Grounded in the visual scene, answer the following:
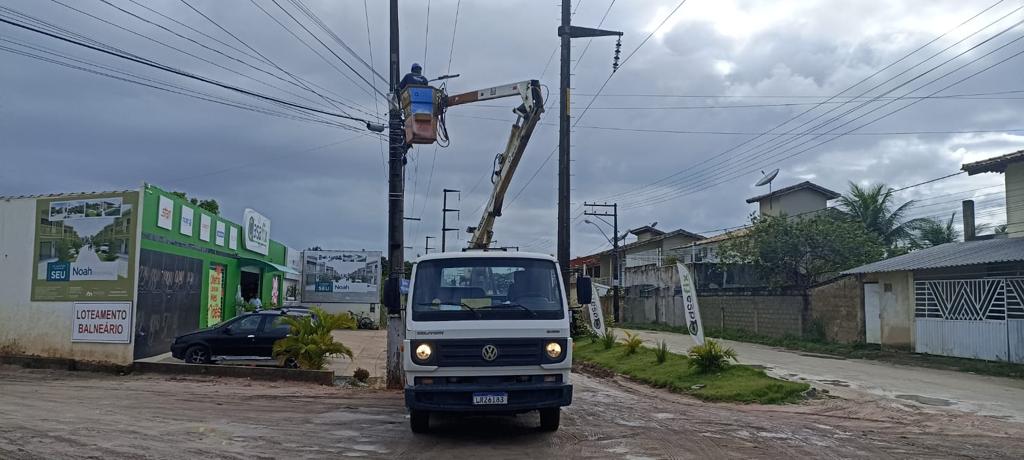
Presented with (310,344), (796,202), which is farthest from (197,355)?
(796,202)

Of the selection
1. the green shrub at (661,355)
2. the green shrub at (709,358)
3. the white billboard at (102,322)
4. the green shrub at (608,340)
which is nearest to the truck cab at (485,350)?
the green shrub at (709,358)

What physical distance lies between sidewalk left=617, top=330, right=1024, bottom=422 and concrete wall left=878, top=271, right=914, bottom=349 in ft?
9.64

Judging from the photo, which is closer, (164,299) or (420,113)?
(420,113)

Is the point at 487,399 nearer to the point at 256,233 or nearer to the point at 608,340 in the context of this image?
the point at 608,340

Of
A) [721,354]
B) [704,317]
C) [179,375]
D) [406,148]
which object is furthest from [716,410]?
[704,317]

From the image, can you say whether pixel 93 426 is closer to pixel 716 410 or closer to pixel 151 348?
pixel 716 410

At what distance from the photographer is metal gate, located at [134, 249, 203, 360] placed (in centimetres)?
2009

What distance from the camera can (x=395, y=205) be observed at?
1590 centimetres

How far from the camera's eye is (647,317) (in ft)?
160

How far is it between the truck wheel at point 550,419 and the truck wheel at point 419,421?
1.52m

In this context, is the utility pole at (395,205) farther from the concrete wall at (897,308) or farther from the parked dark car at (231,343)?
the concrete wall at (897,308)

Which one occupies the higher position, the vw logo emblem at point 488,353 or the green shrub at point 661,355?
the vw logo emblem at point 488,353

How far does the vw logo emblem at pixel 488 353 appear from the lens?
9.17 metres

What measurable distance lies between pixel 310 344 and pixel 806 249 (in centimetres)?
2246
